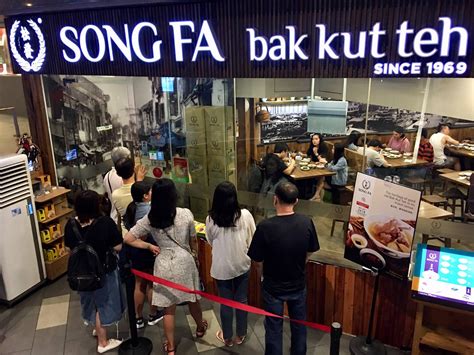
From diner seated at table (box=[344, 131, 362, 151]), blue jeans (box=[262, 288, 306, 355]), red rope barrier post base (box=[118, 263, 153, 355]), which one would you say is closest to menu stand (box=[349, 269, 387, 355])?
blue jeans (box=[262, 288, 306, 355])

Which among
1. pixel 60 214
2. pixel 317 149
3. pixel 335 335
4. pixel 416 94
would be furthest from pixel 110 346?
pixel 416 94

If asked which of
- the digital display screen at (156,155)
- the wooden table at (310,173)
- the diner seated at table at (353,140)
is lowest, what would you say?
the wooden table at (310,173)

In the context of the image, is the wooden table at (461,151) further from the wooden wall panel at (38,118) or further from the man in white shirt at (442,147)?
the wooden wall panel at (38,118)

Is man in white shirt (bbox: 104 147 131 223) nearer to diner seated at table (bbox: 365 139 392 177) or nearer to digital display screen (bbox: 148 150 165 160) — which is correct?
digital display screen (bbox: 148 150 165 160)

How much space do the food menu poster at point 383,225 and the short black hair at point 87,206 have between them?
6.41 ft

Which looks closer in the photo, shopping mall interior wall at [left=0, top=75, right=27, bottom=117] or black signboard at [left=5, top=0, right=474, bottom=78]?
black signboard at [left=5, top=0, right=474, bottom=78]

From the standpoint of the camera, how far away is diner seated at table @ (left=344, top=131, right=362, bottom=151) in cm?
495

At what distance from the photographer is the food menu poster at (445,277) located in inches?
106

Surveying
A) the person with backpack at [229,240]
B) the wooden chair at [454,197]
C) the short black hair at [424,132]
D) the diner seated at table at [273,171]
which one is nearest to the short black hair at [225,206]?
the person with backpack at [229,240]

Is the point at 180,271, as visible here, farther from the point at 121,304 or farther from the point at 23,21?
the point at 23,21

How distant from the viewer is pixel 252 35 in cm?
190

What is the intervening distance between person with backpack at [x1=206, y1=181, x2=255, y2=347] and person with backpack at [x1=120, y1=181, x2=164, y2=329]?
55 cm

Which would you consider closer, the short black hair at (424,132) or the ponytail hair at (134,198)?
the ponytail hair at (134,198)

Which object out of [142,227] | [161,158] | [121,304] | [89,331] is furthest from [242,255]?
[161,158]
